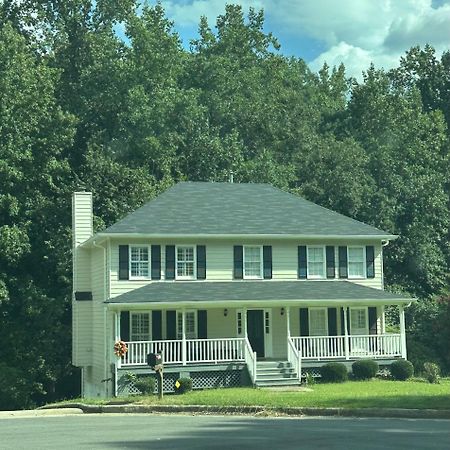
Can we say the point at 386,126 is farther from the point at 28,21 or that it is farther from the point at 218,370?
the point at 218,370

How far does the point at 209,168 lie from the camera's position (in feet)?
180

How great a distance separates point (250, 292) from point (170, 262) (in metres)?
3.64

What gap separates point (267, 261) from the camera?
40469 mm

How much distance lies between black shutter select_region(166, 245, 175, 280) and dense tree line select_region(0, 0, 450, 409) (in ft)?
26.9

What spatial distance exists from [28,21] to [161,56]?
34.4 ft

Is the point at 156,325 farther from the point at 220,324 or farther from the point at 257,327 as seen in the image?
the point at 257,327

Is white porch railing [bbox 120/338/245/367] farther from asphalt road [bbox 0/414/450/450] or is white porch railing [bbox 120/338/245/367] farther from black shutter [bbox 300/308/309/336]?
asphalt road [bbox 0/414/450/450]

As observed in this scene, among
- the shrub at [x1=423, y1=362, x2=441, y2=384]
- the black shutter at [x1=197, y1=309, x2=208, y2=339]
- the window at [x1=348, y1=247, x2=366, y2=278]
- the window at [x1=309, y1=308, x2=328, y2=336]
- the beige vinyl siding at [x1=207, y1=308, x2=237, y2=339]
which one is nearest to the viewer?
the shrub at [x1=423, y1=362, x2=441, y2=384]

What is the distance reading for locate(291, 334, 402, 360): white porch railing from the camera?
1512 inches

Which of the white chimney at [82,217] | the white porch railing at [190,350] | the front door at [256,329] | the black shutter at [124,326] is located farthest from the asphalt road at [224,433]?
the white chimney at [82,217]

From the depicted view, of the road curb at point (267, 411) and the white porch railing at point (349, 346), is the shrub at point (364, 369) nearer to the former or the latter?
the white porch railing at point (349, 346)

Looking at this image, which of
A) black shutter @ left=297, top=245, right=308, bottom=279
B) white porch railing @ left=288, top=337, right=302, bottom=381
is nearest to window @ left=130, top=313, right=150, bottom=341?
A: white porch railing @ left=288, top=337, right=302, bottom=381

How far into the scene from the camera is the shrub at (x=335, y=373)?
37.2 meters

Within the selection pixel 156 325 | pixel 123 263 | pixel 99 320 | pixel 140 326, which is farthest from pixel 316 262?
pixel 99 320
